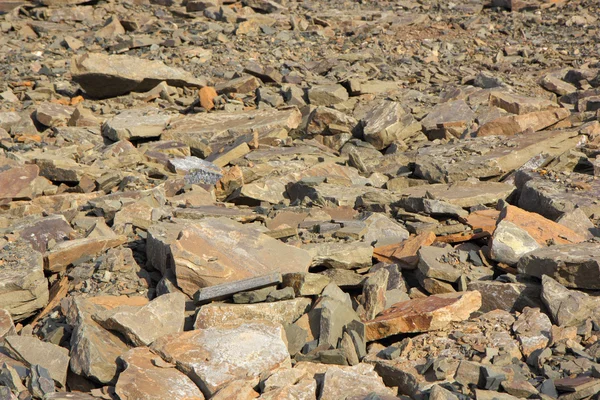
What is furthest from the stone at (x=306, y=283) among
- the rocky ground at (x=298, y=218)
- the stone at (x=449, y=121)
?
the stone at (x=449, y=121)

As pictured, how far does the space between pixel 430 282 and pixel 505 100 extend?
5.84 metres

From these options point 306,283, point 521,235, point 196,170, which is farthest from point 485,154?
point 306,283

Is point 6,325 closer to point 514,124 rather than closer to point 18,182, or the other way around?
point 18,182

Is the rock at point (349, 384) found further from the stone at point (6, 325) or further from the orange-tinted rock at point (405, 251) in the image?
the stone at point (6, 325)

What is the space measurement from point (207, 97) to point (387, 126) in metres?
3.19

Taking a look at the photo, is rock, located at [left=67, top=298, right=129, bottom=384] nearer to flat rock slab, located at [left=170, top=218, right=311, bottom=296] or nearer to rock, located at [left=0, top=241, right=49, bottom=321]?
flat rock slab, located at [left=170, top=218, right=311, bottom=296]

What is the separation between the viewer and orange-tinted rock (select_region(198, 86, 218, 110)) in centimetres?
1080

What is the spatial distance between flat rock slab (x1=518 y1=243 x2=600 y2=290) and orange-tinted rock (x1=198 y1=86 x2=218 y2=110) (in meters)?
7.05

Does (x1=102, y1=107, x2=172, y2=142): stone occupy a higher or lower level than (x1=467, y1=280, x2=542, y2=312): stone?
lower

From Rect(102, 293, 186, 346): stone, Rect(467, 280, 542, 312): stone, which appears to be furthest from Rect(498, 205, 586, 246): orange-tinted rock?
Rect(102, 293, 186, 346): stone

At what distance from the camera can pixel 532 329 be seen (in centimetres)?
415

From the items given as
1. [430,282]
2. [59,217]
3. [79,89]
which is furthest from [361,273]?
[79,89]

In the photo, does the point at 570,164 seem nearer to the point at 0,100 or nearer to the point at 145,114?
the point at 145,114

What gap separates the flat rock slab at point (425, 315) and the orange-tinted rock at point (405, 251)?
75cm
